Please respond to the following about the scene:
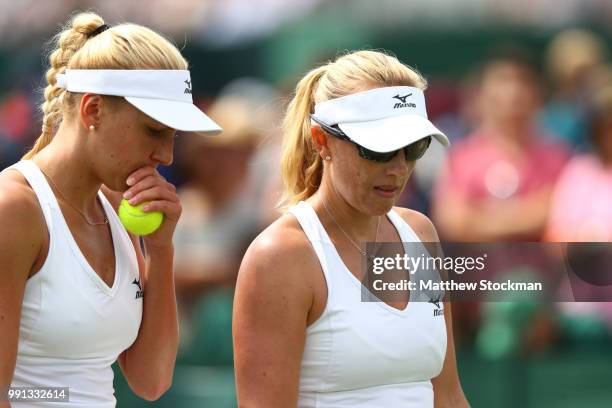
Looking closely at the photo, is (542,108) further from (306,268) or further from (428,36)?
(306,268)

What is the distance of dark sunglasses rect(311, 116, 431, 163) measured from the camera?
319 centimetres

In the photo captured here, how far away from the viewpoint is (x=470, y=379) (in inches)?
234

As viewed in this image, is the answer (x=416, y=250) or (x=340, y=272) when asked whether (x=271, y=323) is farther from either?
(x=416, y=250)

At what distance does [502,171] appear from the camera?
6512 mm

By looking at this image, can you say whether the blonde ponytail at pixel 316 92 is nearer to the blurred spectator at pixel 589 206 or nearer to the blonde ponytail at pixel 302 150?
the blonde ponytail at pixel 302 150

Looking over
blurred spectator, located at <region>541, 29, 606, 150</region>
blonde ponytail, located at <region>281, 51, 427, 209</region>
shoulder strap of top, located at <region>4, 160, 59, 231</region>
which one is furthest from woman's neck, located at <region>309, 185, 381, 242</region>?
blurred spectator, located at <region>541, 29, 606, 150</region>

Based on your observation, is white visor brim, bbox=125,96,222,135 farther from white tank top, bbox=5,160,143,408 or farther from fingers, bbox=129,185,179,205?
white tank top, bbox=5,160,143,408

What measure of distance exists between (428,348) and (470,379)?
2.84 metres

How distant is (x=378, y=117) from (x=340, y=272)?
0.47m

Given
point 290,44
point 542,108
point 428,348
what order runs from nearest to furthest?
1. point 428,348
2. point 542,108
3. point 290,44

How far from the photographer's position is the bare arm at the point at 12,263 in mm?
2885

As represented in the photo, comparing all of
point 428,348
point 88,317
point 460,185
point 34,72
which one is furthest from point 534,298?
point 34,72

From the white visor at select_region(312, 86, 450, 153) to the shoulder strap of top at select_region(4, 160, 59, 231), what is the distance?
2.62ft

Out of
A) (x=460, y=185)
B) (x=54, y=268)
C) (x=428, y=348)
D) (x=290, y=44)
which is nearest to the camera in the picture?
(x=54, y=268)
